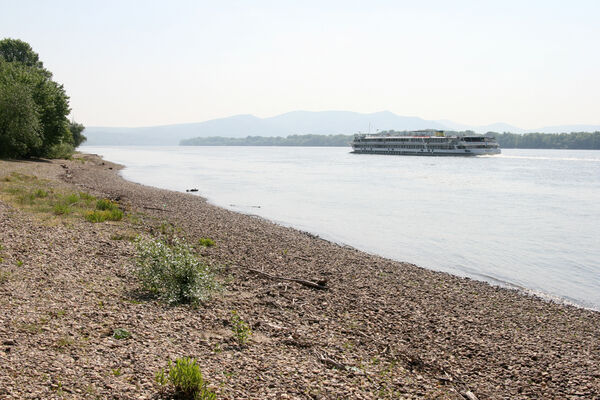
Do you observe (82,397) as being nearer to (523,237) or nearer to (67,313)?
(67,313)

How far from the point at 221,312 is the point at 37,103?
5811 centimetres

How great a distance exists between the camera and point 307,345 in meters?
10.1

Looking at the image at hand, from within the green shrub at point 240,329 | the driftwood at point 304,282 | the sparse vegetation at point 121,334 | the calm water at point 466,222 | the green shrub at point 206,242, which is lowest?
the calm water at point 466,222

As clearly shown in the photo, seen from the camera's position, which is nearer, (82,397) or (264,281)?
(82,397)

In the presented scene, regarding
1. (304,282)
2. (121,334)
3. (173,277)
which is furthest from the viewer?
(304,282)

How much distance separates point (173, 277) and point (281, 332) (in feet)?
11.6

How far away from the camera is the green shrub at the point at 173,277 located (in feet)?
39.2

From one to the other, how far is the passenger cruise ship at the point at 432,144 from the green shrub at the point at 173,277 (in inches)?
5546

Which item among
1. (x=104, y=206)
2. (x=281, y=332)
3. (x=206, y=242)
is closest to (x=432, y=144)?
(x=104, y=206)

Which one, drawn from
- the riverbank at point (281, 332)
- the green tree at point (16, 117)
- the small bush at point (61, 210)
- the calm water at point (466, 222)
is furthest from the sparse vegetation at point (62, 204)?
the green tree at point (16, 117)

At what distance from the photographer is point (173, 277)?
1240 cm

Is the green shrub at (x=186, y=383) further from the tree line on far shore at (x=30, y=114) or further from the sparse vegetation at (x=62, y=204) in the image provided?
the tree line on far shore at (x=30, y=114)

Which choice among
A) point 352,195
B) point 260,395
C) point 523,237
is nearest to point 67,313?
point 260,395

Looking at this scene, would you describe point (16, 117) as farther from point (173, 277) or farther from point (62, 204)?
point (173, 277)
